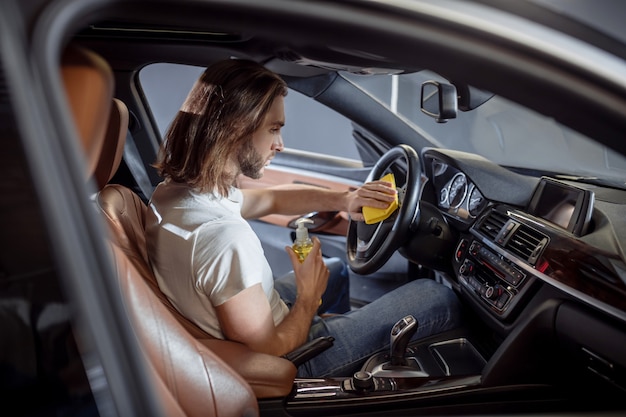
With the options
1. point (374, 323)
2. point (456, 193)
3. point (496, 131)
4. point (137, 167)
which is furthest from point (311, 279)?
point (496, 131)

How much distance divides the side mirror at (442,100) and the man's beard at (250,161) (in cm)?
54

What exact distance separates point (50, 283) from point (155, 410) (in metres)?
0.18

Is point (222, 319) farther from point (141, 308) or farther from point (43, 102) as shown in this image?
point (43, 102)

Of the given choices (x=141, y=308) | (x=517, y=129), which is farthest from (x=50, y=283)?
(x=517, y=129)

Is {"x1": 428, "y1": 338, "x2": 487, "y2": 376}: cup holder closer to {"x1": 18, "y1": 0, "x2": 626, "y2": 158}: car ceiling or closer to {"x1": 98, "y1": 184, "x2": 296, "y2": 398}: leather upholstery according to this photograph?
{"x1": 98, "y1": 184, "x2": 296, "y2": 398}: leather upholstery

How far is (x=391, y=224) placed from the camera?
184cm

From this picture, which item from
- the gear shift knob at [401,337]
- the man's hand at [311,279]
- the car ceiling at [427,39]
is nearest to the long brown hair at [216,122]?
the man's hand at [311,279]

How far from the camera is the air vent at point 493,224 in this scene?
1684 mm

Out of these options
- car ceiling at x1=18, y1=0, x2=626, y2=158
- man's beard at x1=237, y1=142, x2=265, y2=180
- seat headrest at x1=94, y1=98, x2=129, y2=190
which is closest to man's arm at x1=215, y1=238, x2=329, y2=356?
man's beard at x1=237, y1=142, x2=265, y2=180

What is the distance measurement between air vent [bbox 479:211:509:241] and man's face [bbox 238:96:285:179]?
63 cm

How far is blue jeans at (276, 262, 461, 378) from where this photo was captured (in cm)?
A: 161

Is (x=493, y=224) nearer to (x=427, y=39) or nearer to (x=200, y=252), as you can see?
(x=200, y=252)

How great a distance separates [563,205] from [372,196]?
0.53 metres

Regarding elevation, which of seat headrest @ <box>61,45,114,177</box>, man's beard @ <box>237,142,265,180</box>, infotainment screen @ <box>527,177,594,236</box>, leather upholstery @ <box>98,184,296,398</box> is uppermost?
seat headrest @ <box>61,45,114,177</box>
